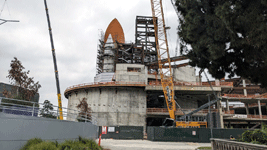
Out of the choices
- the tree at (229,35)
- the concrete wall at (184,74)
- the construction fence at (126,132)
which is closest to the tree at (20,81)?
the construction fence at (126,132)

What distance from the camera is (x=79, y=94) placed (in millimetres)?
55000

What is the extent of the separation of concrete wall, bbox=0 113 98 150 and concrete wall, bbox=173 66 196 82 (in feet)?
147

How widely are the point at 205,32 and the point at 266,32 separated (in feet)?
11.5

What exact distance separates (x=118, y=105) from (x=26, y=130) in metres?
38.7

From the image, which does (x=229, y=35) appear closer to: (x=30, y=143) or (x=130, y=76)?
(x=30, y=143)

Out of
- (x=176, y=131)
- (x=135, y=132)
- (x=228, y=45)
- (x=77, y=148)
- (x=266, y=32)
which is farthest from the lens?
(x=135, y=132)

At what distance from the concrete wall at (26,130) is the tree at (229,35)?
10838mm

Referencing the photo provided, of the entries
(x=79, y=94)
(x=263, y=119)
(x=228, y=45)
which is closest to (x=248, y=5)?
(x=228, y=45)

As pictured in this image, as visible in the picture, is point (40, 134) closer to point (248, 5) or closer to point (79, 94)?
point (248, 5)

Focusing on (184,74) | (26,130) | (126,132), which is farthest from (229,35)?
(184,74)

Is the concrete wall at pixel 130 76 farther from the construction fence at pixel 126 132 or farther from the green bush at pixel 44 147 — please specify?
the green bush at pixel 44 147

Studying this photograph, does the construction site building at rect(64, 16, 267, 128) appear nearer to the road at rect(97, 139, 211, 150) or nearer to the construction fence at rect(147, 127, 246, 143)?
the construction fence at rect(147, 127, 246, 143)

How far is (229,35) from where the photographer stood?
1189cm

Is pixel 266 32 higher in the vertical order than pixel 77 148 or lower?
higher
